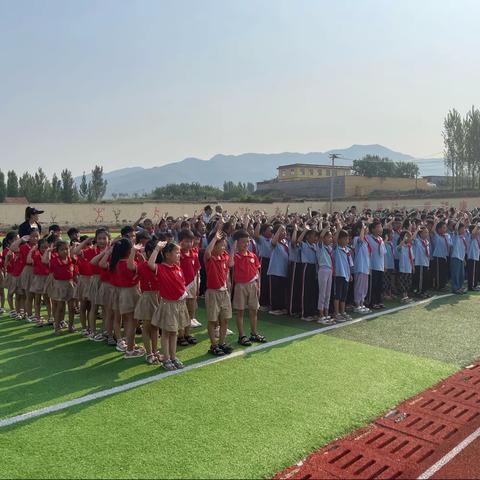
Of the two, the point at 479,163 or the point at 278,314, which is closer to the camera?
the point at 278,314

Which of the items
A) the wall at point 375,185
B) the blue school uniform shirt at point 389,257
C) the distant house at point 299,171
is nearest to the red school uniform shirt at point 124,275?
the blue school uniform shirt at point 389,257

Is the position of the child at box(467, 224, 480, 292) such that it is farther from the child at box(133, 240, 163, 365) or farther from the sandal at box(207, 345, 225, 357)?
the child at box(133, 240, 163, 365)

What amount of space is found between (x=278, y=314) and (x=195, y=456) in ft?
16.9

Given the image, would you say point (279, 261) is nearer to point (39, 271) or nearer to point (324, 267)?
point (324, 267)

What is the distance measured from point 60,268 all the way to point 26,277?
3.89ft

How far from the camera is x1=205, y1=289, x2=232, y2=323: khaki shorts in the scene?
6.25 meters

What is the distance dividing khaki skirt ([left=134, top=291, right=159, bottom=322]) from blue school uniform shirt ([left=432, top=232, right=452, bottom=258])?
735 centimetres

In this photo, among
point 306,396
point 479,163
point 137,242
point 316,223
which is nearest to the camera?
point 306,396

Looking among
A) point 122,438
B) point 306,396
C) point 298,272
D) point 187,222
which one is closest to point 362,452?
point 306,396

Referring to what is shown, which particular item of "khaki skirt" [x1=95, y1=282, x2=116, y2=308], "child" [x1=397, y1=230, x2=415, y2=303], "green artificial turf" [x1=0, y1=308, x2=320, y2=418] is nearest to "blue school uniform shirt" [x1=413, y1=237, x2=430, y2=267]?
"child" [x1=397, y1=230, x2=415, y2=303]

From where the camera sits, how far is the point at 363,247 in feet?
29.3

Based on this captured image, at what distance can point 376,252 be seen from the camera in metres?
9.26

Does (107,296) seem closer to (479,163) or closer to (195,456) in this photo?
(195,456)

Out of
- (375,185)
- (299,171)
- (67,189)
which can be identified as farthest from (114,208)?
(299,171)
